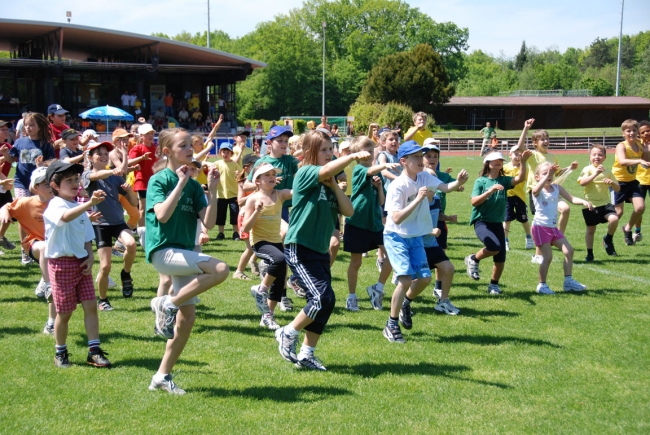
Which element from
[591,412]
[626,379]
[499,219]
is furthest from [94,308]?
[499,219]

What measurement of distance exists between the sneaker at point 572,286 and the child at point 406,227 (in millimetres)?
2990

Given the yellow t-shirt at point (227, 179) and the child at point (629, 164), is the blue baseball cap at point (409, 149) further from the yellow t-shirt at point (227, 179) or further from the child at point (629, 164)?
the yellow t-shirt at point (227, 179)

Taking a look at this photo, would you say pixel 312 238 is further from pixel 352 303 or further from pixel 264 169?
pixel 352 303

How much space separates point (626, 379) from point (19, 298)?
7008 millimetres

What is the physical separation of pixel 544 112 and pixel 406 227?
6904cm

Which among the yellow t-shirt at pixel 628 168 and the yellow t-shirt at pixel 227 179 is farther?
the yellow t-shirt at pixel 227 179

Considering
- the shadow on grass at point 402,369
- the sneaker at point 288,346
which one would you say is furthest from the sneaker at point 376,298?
the sneaker at point 288,346

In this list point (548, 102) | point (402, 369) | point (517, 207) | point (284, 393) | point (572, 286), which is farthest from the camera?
point (548, 102)

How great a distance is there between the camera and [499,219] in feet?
29.4

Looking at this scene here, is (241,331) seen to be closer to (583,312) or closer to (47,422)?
(47,422)

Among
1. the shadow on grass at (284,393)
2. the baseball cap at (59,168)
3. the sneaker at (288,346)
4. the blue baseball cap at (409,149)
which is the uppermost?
the blue baseball cap at (409,149)

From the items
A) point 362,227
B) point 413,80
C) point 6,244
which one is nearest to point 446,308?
point 362,227

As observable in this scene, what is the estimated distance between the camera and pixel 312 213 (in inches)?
237

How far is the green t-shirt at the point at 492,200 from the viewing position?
8.77 meters
